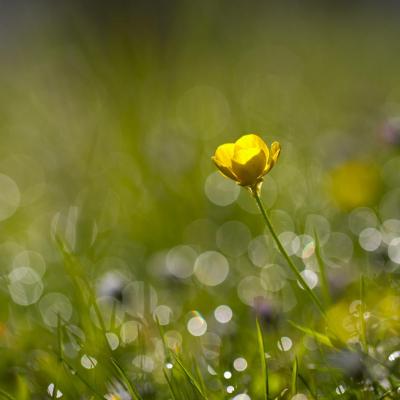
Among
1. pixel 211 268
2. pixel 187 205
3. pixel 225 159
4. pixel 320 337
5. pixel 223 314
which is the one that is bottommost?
pixel 187 205

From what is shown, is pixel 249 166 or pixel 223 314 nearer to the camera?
pixel 249 166

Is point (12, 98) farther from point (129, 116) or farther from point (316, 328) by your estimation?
point (316, 328)

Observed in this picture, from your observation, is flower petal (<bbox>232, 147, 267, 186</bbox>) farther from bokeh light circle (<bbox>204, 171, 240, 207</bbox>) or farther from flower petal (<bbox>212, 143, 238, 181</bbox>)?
bokeh light circle (<bbox>204, 171, 240, 207</bbox>)

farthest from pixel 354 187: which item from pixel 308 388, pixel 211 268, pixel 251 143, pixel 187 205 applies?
pixel 308 388

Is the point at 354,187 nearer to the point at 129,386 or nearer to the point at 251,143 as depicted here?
the point at 251,143

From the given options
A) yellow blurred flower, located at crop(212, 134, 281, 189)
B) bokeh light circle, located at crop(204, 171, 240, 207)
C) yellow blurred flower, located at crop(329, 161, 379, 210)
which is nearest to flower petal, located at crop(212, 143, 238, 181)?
yellow blurred flower, located at crop(212, 134, 281, 189)

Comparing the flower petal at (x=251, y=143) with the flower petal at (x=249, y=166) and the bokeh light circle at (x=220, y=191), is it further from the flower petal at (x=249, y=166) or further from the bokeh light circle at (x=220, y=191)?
the bokeh light circle at (x=220, y=191)

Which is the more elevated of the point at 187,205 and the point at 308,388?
the point at 308,388

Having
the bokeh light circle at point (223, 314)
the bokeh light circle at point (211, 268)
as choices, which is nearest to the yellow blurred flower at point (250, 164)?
the bokeh light circle at point (223, 314)
